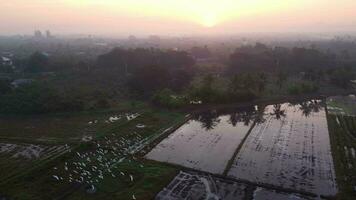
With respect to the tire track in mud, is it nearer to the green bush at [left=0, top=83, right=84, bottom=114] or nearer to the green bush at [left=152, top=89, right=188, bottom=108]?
the green bush at [left=152, top=89, right=188, bottom=108]

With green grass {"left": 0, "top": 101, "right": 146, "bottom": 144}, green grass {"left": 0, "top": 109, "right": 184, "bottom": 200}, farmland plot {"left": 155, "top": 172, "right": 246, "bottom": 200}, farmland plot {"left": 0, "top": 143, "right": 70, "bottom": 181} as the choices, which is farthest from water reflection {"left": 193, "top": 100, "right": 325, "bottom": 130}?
farmland plot {"left": 0, "top": 143, "right": 70, "bottom": 181}

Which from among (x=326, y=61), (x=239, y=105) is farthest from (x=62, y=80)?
(x=326, y=61)

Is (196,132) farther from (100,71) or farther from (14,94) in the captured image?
(100,71)

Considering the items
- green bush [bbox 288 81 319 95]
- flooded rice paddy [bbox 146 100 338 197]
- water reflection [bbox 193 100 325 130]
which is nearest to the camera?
flooded rice paddy [bbox 146 100 338 197]

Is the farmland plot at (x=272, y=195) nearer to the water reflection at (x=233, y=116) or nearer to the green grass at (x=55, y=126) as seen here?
the water reflection at (x=233, y=116)

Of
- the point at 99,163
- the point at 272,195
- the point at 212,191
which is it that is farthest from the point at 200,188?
the point at 99,163

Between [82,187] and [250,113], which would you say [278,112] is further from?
[82,187]
